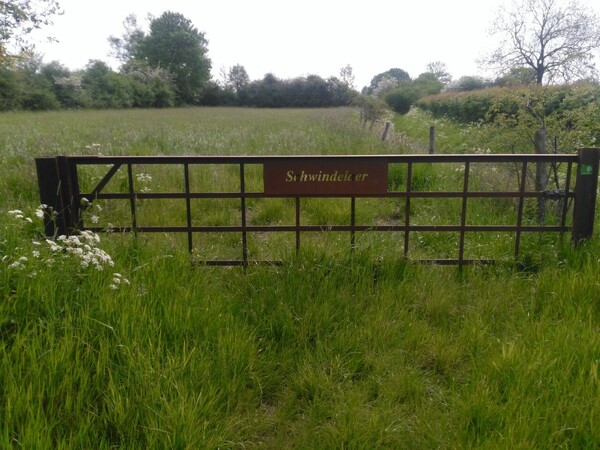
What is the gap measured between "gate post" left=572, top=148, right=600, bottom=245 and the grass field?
0.67 ft

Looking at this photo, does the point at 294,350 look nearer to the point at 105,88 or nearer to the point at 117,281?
the point at 117,281

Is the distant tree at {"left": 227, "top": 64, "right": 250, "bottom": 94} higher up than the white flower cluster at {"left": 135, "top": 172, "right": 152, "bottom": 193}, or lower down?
higher up

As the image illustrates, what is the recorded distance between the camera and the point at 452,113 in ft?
99.1

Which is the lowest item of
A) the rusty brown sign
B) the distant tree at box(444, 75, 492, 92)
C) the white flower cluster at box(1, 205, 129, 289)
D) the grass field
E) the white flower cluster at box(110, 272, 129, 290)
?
the grass field

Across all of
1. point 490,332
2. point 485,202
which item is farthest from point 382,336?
point 485,202

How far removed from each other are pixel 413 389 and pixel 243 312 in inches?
54.9

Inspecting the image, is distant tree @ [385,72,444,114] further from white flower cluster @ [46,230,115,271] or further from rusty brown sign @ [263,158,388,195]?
white flower cluster @ [46,230,115,271]

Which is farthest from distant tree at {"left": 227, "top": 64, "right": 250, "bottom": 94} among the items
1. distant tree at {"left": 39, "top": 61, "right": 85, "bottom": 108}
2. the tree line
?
distant tree at {"left": 39, "top": 61, "right": 85, "bottom": 108}

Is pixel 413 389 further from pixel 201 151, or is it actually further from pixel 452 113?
pixel 452 113

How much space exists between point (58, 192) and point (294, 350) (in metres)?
2.56

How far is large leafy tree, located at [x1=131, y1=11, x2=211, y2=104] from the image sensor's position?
76.4 m

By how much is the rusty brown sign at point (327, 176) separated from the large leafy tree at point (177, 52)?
247 feet

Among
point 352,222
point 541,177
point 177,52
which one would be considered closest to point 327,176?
point 352,222

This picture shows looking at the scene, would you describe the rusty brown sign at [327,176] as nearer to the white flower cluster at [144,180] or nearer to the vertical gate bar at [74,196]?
the vertical gate bar at [74,196]
